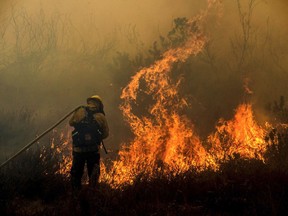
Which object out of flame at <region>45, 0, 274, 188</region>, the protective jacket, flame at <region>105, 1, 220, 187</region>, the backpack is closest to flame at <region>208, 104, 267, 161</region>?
flame at <region>45, 0, 274, 188</region>

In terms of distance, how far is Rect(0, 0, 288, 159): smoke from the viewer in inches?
437

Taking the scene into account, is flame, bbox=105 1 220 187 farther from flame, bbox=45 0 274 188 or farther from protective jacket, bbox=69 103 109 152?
protective jacket, bbox=69 103 109 152

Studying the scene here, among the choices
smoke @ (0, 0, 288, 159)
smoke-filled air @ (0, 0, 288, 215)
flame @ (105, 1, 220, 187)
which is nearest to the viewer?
smoke-filled air @ (0, 0, 288, 215)

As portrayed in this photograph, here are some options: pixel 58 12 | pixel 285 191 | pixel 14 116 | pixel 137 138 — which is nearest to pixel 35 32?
pixel 58 12

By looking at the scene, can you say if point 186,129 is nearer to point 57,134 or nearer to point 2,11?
point 57,134

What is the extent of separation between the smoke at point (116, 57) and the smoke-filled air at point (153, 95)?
0.16 feet

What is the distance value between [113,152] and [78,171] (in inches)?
151

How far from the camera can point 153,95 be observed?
10.6 meters

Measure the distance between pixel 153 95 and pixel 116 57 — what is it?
3.38m

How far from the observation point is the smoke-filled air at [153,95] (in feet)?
16.0

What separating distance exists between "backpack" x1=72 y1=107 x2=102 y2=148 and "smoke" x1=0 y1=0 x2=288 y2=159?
14.5ft

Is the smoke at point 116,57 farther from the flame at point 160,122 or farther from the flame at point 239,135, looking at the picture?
the flame at point 239,135

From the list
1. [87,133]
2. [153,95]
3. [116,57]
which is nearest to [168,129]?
[153,95]

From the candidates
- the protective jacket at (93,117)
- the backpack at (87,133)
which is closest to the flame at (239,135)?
the protective jacket at (93,117)
